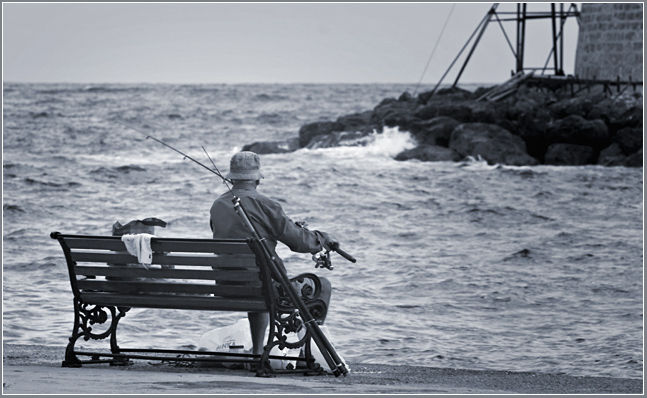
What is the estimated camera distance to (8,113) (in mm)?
57188

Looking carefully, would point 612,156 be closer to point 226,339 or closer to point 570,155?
point 570,155

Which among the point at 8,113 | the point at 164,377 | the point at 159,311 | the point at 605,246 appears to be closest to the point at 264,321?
the point at 164,377

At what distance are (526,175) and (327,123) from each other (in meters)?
11.9

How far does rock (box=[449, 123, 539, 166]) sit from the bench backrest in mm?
22292

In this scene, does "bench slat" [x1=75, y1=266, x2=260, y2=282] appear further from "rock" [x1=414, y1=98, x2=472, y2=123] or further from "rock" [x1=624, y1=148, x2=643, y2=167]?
"rock" [x1=414, y1=98, x2=472, y2=123]

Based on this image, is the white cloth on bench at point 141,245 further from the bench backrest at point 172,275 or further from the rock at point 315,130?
the rock at point 315,130

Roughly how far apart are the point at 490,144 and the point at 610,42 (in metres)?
8.59

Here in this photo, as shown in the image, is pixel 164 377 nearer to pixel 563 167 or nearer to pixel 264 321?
pixel 264 321

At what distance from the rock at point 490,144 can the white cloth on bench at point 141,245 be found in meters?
→ 22.5

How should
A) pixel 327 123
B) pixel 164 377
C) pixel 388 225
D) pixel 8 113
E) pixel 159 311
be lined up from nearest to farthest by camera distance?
1. pixel 164 377
2. pixel 159 311
3. pixel 388 225
4. pixel 327 123
5. pixel 8 113

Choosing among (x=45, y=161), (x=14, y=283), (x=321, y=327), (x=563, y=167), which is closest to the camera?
(x=321, y=327)

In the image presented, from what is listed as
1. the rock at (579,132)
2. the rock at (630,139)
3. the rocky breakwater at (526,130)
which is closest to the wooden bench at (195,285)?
the rocky breakwater at (526,130)

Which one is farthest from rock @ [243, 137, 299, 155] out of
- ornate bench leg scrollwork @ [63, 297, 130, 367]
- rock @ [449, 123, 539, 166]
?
ornate bench leg scrollwork @ [63, 297, 130, 367]

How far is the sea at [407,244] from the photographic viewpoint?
8336 millimetres
